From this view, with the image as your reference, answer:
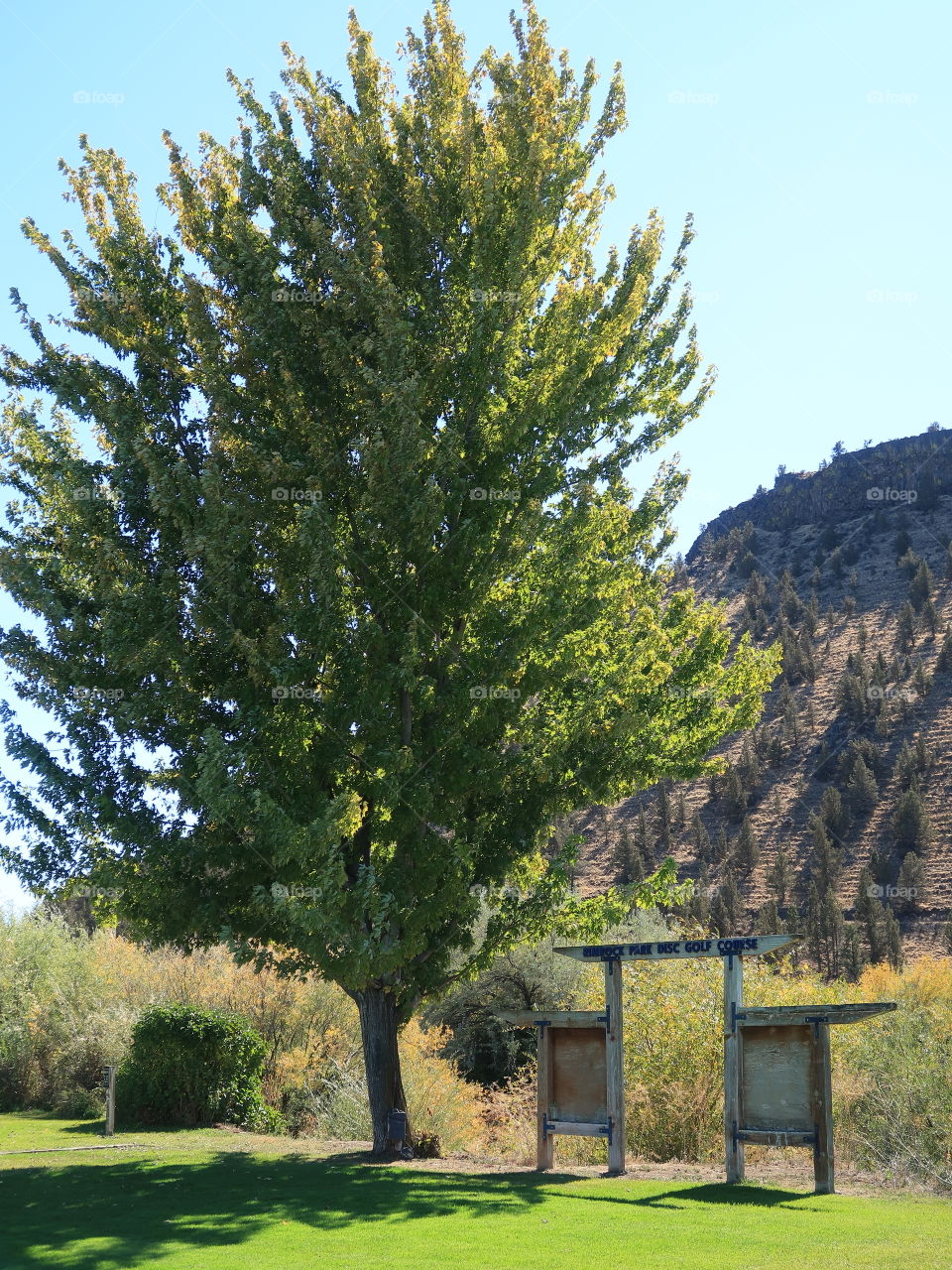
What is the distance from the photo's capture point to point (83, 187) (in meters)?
14.2

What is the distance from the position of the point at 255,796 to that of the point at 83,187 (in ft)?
27.0

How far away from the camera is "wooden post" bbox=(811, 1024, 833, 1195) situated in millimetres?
11031

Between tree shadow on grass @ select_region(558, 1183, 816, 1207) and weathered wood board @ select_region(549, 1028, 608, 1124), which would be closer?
tree shadow on grass @ select_region(558, 1183, 816, 1207)

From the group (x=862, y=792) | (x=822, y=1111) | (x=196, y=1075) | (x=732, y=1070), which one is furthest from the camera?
(x=862, y=792)

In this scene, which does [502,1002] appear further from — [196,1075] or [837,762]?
[837,762]

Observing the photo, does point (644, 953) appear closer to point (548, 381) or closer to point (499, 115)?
point (548, 381)

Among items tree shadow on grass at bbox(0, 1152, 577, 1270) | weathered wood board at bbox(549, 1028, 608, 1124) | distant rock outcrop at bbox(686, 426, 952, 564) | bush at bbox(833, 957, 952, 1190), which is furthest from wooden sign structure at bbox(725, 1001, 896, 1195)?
distant rock outcrop at bbox(686, 426, 952, 564)

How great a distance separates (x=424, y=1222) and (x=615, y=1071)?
3899 mm

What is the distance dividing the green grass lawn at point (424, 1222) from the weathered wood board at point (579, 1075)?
34.6 inches

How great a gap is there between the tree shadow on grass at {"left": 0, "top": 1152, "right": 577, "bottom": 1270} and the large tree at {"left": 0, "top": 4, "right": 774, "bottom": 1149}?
1852 millimetres

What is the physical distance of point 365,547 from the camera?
42.9 feet

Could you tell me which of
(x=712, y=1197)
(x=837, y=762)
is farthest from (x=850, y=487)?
(x=712, y=1197)

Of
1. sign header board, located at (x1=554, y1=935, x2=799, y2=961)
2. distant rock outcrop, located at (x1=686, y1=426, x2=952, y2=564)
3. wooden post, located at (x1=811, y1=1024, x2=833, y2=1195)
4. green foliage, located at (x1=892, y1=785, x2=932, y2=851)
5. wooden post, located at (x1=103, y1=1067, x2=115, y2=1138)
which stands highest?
distant rock outcrop, located at (x1=686, y1=426, x2=952, y2=564)

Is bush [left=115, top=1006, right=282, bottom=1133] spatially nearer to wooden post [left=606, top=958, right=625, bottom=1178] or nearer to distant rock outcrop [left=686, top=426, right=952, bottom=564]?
wooden post [left=606, top=958, right=625, bottom=1178]
